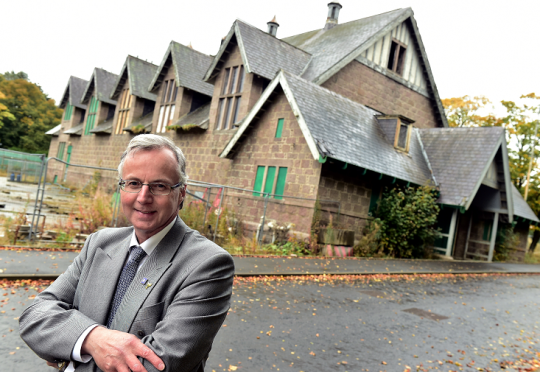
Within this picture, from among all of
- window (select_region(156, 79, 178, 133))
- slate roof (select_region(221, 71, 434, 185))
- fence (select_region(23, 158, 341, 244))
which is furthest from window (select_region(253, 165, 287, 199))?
window (select_region(156, 79, 178, 133))

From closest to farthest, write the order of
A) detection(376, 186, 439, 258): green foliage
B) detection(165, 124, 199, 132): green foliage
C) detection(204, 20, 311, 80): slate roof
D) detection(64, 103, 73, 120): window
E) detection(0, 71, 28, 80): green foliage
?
1. detection(376, 186, 439, 258): green foliage
2. detection(204, 20, 311, 80): slate roof
3. detection(165, 124, 199, 132): green foliage
4. detection(64, 103, 73, 120): window
5. detection(0, 71, 28, 80): green foliage

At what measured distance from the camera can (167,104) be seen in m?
22.4

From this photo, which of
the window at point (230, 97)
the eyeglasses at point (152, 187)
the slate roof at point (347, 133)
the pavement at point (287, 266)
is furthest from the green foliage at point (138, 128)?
the eyeglasses at point (152, 187)

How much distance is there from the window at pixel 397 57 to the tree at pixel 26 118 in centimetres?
5005

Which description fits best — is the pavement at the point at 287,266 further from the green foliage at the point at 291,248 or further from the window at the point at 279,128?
the window at the point at 279,128

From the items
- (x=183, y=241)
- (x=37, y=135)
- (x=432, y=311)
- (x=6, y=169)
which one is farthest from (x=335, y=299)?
(x=37, y=135)

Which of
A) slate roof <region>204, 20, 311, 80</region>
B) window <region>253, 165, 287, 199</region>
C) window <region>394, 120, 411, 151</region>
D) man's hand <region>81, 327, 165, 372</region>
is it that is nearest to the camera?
man's hand <region>81, 327, 165, 372</region>

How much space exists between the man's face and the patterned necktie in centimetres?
13

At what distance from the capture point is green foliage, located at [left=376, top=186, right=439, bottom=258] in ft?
52.9

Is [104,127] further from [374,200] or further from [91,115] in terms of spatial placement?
[374,200]

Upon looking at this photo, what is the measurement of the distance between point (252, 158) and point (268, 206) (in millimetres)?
2387

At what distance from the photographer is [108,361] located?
1851 millimetres

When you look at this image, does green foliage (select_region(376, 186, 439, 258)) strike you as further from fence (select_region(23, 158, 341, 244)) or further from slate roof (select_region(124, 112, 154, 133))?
slate roof (select_region(124, 112, 154, 133))

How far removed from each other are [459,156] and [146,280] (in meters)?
19.5
